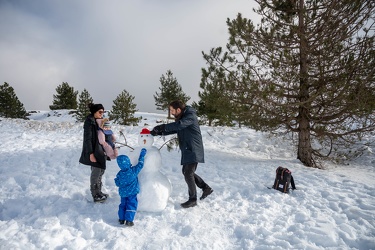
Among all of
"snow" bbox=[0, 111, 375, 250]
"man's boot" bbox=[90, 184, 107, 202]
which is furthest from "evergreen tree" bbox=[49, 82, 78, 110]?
"man's boot" bbox=[90, 184, 107, 202]

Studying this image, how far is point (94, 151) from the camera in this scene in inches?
162

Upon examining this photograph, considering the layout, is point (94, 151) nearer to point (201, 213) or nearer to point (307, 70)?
point (201, 213)


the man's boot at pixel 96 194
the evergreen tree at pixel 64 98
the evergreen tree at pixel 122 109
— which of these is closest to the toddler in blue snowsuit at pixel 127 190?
the man's boot at pixel 96 194

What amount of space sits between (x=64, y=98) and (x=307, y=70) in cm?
2939

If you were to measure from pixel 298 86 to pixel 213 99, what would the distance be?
8.56 ft

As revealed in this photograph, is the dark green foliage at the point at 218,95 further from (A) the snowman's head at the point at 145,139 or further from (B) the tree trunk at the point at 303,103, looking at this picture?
(A) the snowman's head at the point at 145,139

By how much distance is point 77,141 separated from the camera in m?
9.86

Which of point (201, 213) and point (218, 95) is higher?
point (218, 95)

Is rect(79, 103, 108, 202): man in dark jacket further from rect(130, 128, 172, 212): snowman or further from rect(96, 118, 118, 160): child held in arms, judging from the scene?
rect(130, 128, 172, 212): snowman

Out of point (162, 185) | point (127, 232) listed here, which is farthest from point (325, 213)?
point (127, 232)

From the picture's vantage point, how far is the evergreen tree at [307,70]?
19.6 feet

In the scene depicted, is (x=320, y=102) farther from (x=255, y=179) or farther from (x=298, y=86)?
(x=255, y=179)

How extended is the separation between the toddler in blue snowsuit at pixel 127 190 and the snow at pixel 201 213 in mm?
171

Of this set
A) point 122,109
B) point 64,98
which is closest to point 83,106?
point 122,109
